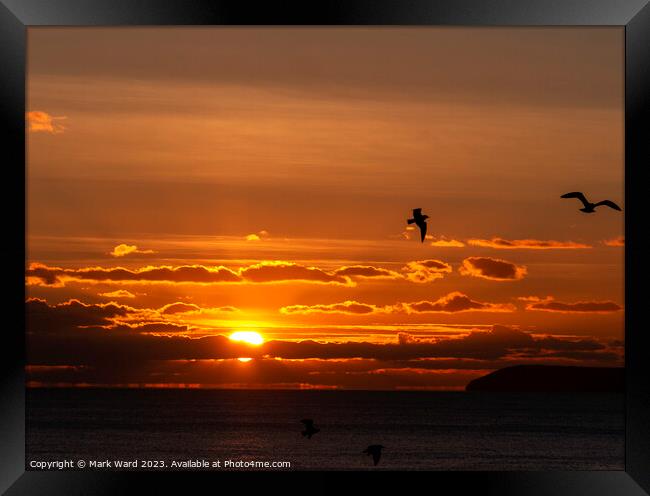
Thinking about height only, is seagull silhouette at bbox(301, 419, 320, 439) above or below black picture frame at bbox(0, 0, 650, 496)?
below

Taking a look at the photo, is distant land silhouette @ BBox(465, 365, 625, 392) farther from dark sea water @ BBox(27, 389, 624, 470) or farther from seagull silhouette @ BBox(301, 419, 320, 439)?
seagull silhouette @ BBox(301, 419, 320, 439)

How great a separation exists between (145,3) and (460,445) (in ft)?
111

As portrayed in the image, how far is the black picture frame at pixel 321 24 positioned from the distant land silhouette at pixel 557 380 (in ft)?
140

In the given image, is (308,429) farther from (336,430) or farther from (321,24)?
(336,430)

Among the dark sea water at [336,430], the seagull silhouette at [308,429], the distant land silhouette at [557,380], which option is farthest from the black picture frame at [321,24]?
the distant land silhouette at [557,380]

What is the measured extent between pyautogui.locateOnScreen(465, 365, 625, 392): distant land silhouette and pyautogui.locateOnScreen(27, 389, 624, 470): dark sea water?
649mm

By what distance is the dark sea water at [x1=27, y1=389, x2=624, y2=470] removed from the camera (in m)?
34.3

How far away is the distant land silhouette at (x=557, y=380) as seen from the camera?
48.3 metres

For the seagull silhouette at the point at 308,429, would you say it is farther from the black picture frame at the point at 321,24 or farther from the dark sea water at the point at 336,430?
the dark sea water at the point at 336,430

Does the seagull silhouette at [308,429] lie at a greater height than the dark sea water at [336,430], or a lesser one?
greater

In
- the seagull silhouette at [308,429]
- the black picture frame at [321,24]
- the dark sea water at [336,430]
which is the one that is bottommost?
the dark sea water at [336,430]

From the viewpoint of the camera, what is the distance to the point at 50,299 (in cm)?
3081

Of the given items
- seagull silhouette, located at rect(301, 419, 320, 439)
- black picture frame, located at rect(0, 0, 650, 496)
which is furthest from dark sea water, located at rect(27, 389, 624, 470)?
black picture frame, located at rect(0, 0, 650, 496)

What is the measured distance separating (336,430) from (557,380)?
17937 millimetres
